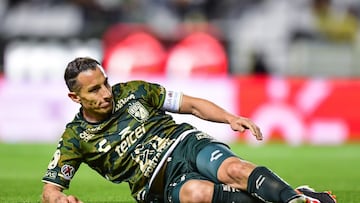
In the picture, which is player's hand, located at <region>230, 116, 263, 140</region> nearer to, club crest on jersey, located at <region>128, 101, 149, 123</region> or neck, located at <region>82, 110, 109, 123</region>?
club crest on jersey, located at <region>128, 101, 149, 123</region>

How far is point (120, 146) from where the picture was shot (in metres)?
7.45

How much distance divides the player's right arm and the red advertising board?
10811 mm

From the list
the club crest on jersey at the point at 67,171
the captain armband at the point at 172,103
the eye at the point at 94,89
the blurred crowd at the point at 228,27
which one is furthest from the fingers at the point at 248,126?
the blurred crowd at the point at 228,27

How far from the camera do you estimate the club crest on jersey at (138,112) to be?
25.0 ft

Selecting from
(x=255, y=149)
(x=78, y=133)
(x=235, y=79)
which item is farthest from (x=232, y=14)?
(x=78, y=133)

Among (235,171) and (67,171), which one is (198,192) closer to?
(235,171)

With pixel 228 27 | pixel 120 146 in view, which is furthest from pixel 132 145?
pixel 228 27

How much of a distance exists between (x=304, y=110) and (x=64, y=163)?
1104 centimetres

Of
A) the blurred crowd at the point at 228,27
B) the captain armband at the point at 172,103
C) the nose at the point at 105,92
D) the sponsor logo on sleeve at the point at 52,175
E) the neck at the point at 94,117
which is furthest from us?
the blurred crowd at the point at 228,27

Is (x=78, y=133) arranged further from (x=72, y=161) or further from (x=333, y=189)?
(x=333, y=189)

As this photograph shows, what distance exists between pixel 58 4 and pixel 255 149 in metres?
9.33

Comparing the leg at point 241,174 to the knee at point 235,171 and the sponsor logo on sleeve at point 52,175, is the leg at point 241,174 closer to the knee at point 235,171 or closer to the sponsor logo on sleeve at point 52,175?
the knee at point 235,171

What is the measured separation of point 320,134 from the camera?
1802cm

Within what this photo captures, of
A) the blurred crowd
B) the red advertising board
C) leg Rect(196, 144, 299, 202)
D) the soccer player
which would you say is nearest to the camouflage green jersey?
the soccer player
